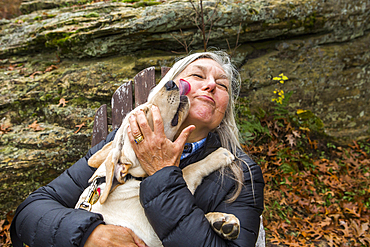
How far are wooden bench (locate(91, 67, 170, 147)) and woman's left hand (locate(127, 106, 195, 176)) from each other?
1.13m

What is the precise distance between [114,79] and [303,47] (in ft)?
13.3

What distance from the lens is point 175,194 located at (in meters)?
1.40

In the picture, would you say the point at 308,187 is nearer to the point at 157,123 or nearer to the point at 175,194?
the point at 175,194

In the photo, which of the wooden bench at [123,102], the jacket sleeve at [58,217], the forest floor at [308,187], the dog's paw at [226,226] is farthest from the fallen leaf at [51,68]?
the dog's paw at [226,226]

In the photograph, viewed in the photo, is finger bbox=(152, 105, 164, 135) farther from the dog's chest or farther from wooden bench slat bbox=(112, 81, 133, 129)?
wooden bench slat bbox=(112, 81, 133, 129)

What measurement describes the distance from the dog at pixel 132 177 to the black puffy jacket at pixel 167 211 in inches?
3.4

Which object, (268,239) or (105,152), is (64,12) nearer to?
(105,152)

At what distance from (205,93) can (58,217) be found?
1.31 m

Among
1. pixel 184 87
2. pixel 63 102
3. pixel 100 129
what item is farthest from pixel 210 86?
pixel 63 102

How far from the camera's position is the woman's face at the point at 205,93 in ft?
5.52

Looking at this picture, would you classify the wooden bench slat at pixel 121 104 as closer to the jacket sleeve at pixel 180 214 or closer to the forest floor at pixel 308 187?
the jacket sleeve at pixel 180 214

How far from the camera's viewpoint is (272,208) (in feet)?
12.2

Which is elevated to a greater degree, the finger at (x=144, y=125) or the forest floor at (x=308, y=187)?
the finger at (x=144, y=125)

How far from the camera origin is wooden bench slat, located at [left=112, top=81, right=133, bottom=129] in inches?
103
